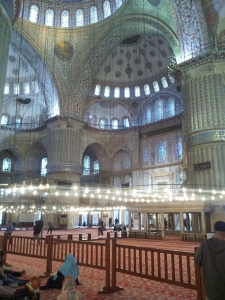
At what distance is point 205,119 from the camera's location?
12125mm

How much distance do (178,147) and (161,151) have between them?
1.45 m

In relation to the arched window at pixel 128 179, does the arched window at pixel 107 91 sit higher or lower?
higher

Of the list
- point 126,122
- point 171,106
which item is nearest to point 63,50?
point 126,122

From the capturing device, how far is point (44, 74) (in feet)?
64.6

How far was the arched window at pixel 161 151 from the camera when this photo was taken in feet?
67.1

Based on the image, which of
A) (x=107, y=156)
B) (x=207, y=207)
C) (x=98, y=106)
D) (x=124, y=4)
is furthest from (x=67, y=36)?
(x=207, y=207)

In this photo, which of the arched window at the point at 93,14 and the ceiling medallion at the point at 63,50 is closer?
the arched window at the point at 93,14

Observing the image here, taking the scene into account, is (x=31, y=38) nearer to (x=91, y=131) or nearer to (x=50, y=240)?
(x=91, y=131)

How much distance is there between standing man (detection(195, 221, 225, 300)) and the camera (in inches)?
88.8

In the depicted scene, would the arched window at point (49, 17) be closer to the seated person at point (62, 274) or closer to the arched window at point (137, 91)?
the arched window at point (137, 91)

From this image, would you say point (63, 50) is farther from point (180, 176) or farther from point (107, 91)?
point (180, 176)

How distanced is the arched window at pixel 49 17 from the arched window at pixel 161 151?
11.5 metres

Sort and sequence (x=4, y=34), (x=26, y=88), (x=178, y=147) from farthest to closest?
(x=26, y=88)
(x=178, y=147)
(x=4, y=34)

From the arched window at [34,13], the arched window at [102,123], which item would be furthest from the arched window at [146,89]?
the arched window at [34,13]
